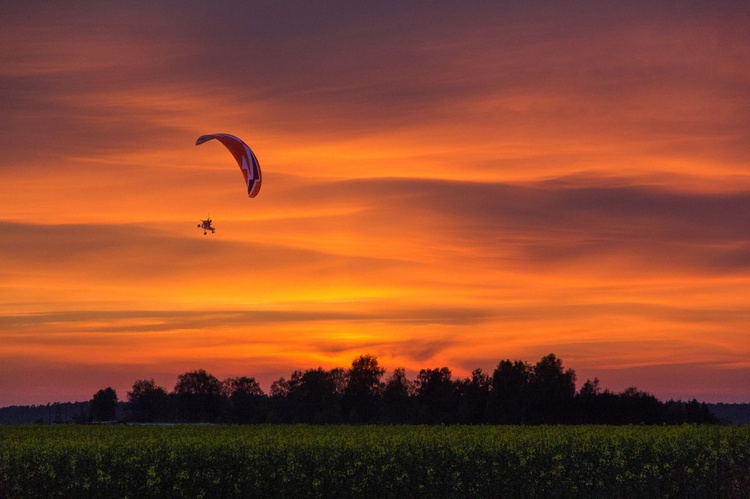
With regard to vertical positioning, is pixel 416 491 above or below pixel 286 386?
below

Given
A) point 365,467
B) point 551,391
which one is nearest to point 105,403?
point 551,391

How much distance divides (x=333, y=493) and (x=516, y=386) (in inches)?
2395

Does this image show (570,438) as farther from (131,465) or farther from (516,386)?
(516,386)

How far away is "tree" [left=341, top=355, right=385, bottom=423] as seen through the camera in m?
106

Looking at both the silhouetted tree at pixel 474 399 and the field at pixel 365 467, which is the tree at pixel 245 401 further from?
the field at pixel 365 467

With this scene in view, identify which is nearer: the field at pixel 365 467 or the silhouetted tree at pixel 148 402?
the field at pixel 365 467

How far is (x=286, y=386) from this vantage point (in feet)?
466

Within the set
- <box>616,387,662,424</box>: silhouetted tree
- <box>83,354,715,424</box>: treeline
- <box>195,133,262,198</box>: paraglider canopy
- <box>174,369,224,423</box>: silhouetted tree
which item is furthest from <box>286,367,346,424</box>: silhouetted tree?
<box>195,133,262,198</box>: paraglider canopy

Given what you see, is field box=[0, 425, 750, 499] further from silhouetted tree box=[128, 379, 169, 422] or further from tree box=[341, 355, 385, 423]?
silhouetted tree box=[128, 379, 169, 422]

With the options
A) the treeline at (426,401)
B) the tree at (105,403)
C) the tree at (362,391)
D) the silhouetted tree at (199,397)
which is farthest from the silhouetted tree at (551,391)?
the tree at (105,403)

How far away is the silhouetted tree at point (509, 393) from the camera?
83.2 meters

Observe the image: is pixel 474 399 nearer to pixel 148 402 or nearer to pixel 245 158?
pixel 245 158

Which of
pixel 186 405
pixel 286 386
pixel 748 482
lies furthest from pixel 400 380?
pixel 748 482

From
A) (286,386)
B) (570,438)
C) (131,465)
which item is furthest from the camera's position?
(286,386)
